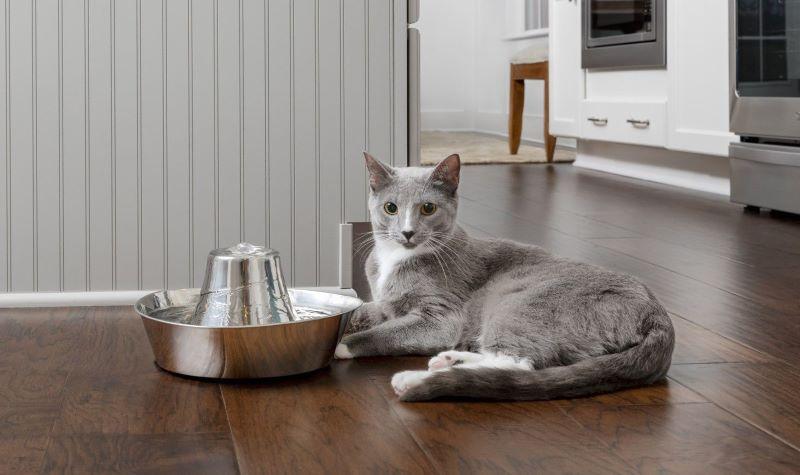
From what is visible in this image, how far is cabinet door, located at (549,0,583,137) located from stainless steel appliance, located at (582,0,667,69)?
18cm

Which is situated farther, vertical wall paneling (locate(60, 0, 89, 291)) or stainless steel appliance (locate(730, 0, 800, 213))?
stainless steel appliance (locate(730, 0, 800, 213))

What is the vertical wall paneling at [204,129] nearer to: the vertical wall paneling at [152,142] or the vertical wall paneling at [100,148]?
the vertical wall paneling at [152,142]

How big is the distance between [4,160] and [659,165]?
3350 mm

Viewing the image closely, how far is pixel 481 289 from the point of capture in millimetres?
1803

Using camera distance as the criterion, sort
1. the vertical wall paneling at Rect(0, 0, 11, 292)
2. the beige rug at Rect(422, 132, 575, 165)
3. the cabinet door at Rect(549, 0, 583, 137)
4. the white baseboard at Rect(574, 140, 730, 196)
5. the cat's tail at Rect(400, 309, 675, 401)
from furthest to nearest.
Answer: the beige rug at Rect(422, 132, 575, 165), the cabinet door at Rect(549, 0, 583, 137), the white baseboard at Rect(574, 140, 730, 196), the vertical wall paneling at Rect(0, 0, 11, 292), the cat's tail at Rect(400, 309, 675, 401)

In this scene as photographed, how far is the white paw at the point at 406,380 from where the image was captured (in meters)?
1.43

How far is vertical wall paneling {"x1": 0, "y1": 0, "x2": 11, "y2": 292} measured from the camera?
2.11 metres

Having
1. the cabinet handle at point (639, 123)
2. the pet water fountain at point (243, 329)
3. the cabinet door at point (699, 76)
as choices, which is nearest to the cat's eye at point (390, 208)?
the pet water fountain at point (243, 329)

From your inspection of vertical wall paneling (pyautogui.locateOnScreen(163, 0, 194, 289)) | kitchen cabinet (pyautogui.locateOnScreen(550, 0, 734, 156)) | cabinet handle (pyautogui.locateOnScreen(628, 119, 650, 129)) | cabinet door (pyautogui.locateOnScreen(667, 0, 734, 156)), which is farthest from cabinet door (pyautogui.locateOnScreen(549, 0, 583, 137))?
vertical wall paneling (pyautogui.locateOnScreen(163, 0, 194, 289))

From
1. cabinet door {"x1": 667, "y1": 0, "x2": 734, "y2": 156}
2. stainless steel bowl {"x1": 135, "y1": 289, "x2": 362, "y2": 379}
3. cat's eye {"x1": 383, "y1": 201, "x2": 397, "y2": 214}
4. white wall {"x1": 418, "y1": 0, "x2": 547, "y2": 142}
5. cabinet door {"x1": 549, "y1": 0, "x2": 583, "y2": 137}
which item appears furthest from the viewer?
white wall {"x1": 418, "y1": 0, "x2": 547, "y2": 142}

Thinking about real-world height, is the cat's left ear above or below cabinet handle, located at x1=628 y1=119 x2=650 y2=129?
below

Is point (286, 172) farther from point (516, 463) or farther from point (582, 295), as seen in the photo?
point (516, 463)

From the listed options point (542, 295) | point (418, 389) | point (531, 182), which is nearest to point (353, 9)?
point (542, 295)

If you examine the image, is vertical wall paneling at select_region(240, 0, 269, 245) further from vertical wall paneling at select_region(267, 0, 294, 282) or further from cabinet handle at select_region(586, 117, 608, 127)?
cabinet handle at select_region(586, 117, 608, 127)
